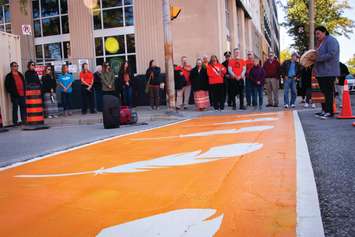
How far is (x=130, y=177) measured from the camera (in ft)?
14.8

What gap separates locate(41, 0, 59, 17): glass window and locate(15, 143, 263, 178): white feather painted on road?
18.0 meters

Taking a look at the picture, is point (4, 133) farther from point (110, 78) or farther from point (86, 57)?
point (86, 57)

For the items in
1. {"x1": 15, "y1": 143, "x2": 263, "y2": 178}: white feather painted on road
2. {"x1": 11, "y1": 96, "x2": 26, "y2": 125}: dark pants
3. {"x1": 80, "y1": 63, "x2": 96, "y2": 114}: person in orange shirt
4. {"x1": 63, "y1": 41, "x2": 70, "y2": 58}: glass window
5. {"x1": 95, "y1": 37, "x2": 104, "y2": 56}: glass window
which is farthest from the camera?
{"x1": 63, "y1": 41, "x2": 70, "y2": 58}: glass window

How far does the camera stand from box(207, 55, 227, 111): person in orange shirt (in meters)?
14.9

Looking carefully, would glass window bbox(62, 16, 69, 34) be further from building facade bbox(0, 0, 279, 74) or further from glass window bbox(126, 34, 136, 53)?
glass window bbox(126, 34, 136, 53)

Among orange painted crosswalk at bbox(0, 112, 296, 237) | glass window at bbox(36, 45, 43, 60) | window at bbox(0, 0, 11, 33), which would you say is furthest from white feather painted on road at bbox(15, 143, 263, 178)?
window at bbox(0, 0, 11, 33)

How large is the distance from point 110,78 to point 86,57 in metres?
5.85

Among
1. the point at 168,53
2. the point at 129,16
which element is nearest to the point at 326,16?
the point at 129,16

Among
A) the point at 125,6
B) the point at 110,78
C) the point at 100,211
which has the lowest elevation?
the point at 100,211

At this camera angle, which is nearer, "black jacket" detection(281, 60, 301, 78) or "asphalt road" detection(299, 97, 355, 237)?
"asphalt road" detection(299, 97, 355, 237)

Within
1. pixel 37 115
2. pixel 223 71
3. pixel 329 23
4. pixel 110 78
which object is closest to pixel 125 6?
pixel 110 78

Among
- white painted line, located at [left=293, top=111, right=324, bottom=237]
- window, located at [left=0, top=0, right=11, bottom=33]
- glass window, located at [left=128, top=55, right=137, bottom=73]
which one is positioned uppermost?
window, located at [left=0, top=0, right=11, bottom=33]

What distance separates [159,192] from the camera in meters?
3.81

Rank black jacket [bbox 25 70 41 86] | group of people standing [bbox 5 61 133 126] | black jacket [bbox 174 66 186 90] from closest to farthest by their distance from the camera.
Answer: black jacket [bbox 25 70 41 86], group of people standing [bbox 5 61 133 126], black jacket [bbox 174 66 186 90]
